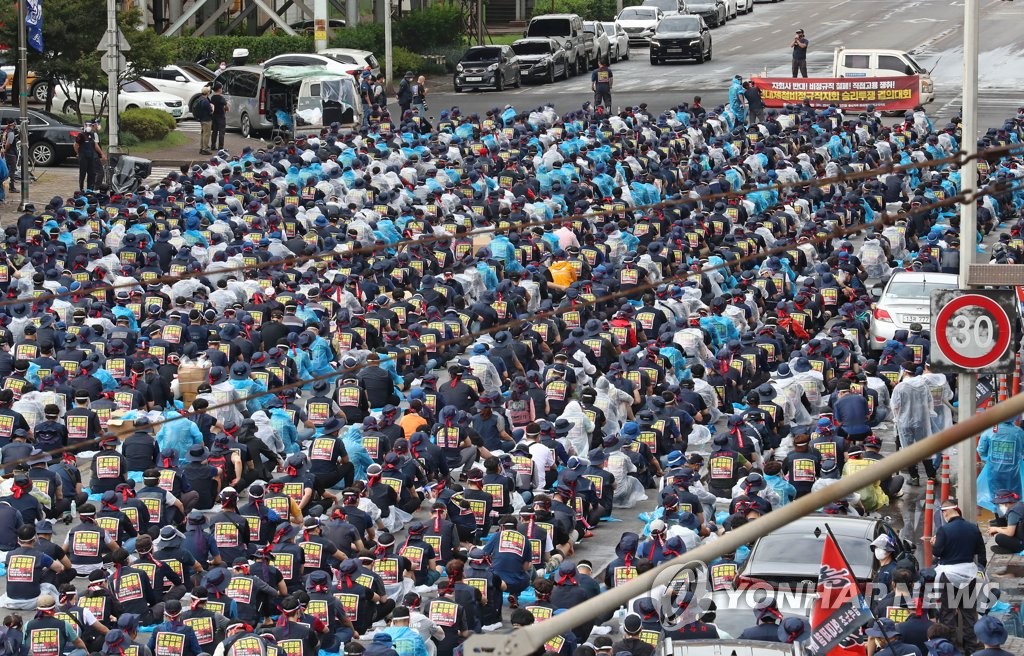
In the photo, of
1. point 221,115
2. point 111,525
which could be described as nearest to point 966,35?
point 111,525

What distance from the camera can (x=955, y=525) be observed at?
1455 cm

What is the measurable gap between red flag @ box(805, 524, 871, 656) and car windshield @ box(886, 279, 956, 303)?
1086 centimetres

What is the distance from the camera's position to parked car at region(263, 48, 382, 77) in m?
45.2

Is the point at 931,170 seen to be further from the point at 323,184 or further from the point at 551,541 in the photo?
the point at 551,541

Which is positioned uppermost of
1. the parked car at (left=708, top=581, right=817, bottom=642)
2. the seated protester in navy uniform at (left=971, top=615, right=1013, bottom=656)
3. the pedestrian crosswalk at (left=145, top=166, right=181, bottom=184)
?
the pedestrian crosswalk at (left=145, top=166, right=181, bottom=184)

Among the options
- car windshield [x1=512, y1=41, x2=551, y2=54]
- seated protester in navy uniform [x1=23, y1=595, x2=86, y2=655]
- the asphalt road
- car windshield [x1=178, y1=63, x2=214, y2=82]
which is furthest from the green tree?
seated protester in navy uniform [x1=23, y1=595, x2=86, y2=655]

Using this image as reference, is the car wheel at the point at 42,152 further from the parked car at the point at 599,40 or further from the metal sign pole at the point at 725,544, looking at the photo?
the metal sign pole at the point at 725,544

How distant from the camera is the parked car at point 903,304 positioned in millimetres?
22812

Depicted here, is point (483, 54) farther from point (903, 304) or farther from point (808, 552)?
point (808, 552)

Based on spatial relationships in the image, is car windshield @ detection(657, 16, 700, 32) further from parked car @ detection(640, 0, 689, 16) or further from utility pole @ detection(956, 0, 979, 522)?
utility pole @ detection(956, 0, 979, 522)

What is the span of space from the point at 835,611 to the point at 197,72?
3833 cm

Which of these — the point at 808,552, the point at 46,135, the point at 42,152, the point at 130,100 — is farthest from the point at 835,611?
the point at 130,100

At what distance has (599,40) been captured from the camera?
55.2 m

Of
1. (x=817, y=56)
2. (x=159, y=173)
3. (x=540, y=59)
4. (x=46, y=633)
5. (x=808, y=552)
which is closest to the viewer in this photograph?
(x=46, y=633)
